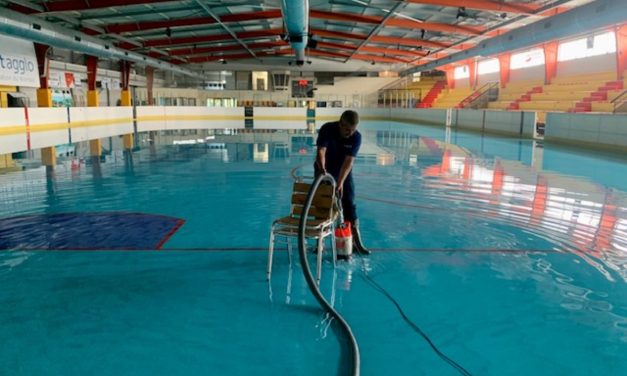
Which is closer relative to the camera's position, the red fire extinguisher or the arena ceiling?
the red fire extinguisher

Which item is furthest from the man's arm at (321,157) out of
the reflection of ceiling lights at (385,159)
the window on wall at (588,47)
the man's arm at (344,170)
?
the window on wall at (588,47)

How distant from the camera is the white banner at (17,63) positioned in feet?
67.6

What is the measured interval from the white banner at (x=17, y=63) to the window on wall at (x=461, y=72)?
3409 centimetres

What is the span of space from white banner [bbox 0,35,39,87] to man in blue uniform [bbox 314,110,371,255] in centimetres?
2118

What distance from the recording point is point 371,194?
8.71 m

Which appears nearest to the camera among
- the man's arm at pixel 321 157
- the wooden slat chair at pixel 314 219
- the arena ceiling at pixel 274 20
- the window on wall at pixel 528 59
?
the wooden slat chair at pixel 314 219

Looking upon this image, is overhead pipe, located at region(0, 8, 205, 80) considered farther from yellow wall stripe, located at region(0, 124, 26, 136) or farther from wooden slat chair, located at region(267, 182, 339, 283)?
wooden slat chair, located at region(267, 182, 339, 283)

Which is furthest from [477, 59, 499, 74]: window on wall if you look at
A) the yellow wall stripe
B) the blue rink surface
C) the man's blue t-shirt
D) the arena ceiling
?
the man's blue t-shirt

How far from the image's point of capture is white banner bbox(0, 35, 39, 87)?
20594mm

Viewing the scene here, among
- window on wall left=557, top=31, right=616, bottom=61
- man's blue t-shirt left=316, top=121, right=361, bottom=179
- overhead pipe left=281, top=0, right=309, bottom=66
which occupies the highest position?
window on wall left=557, top=31, right=616, bottom=61

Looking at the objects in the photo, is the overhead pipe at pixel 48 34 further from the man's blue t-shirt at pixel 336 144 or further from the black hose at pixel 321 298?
the black hose at pixel 321 298

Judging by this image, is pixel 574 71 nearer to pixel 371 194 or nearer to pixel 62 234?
pixel 371 194

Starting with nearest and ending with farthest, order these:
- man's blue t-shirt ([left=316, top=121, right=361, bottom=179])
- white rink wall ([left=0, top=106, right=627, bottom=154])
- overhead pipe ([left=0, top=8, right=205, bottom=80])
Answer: man's blue t-shirt ([left=316, top=121, right=361, bottom=179]) → overhead pipe ([left=0, top=8, right=205, bottom=80]) → white rink wall ([left=0, top=106, right=627, bottom=154])

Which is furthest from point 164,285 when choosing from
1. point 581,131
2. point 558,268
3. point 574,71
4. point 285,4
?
point 574,71
